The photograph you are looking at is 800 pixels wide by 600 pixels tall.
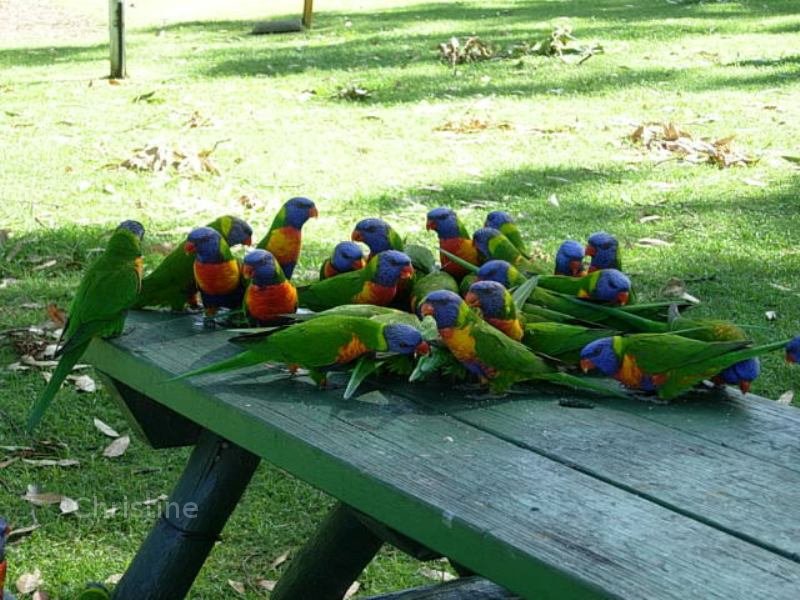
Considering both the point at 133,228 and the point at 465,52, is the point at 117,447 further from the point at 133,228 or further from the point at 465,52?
the point at 465,52

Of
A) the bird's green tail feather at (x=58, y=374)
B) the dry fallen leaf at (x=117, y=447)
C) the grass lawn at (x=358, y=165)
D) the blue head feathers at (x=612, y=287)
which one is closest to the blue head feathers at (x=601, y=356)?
the blue head feathers at (x=612, y=287)

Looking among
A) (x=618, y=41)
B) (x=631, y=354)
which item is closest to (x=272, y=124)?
(x=618, y=41)

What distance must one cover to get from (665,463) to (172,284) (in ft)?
4.35

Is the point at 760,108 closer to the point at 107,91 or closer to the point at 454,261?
the point at 107,91

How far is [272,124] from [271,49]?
11.5 feet

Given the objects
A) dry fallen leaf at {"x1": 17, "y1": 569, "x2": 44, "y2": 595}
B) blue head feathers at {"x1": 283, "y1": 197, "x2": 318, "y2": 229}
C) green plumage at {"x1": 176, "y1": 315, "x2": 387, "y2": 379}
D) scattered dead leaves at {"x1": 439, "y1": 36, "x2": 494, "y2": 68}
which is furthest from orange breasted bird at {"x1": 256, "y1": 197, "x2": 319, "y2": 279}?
scattered dead leaves at {"x1": 439, "y1": 36, "x2": 494, "y2": 68}

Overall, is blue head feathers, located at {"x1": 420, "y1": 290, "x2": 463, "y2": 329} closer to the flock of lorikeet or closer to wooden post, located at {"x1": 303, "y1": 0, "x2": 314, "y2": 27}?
the flock of lorikeet

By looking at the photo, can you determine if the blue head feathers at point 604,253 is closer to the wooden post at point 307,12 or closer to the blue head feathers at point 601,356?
the blue head feathers at point 601,356

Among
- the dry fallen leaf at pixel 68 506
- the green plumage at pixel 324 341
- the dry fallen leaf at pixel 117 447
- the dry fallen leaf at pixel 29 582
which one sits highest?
the green plumage at pixel 324 341

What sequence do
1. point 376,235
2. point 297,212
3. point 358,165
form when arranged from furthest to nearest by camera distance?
1. point 358,165
2. point 297,212
3. point 376,235

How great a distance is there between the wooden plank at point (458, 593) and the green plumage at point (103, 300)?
3.13ft

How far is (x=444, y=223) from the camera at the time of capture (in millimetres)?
2848

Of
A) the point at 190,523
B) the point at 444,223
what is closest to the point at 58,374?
the point at 190,523

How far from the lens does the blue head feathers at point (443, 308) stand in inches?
83.0
